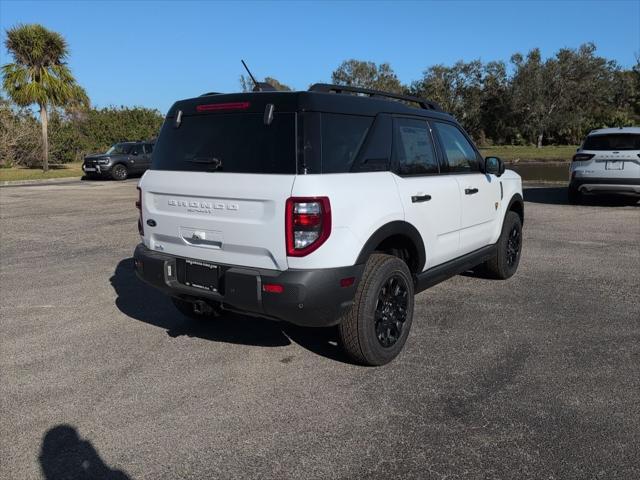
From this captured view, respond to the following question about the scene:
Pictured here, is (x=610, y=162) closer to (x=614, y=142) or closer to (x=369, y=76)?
(x=614, y=142)

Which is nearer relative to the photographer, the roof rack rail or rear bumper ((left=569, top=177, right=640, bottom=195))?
the roof rack rail

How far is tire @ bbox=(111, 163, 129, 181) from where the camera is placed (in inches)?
967

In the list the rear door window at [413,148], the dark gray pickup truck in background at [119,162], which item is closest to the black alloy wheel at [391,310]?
the rear door window at [413,148]

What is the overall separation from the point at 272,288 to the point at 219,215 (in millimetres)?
684

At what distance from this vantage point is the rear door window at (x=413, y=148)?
4250 millimetres

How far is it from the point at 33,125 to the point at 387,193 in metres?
33.0

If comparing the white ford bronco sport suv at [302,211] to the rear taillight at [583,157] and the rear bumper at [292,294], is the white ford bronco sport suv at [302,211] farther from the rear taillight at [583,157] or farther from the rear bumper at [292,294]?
the rear taillight at [583,157]

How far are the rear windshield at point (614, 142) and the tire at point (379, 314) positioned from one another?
9202 millimetres

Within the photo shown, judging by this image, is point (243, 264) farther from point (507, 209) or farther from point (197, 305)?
point (507, 209)

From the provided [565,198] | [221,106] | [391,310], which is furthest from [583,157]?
[221,106]

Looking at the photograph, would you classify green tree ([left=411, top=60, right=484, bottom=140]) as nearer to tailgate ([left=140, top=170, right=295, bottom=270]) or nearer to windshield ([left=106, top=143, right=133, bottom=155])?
windshield ([left=106, top=143, right=133, bottom=155])

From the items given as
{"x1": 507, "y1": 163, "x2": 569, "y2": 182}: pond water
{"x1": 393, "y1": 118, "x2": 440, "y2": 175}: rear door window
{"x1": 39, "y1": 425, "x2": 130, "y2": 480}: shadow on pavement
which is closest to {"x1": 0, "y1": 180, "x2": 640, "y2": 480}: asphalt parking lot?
{"x1": 39, "y1": 425, "x2": 130, "y2": 480}: shadow on pavement

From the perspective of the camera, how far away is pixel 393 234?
3.96m

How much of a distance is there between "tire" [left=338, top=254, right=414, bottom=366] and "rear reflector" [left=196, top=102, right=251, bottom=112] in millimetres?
1385
